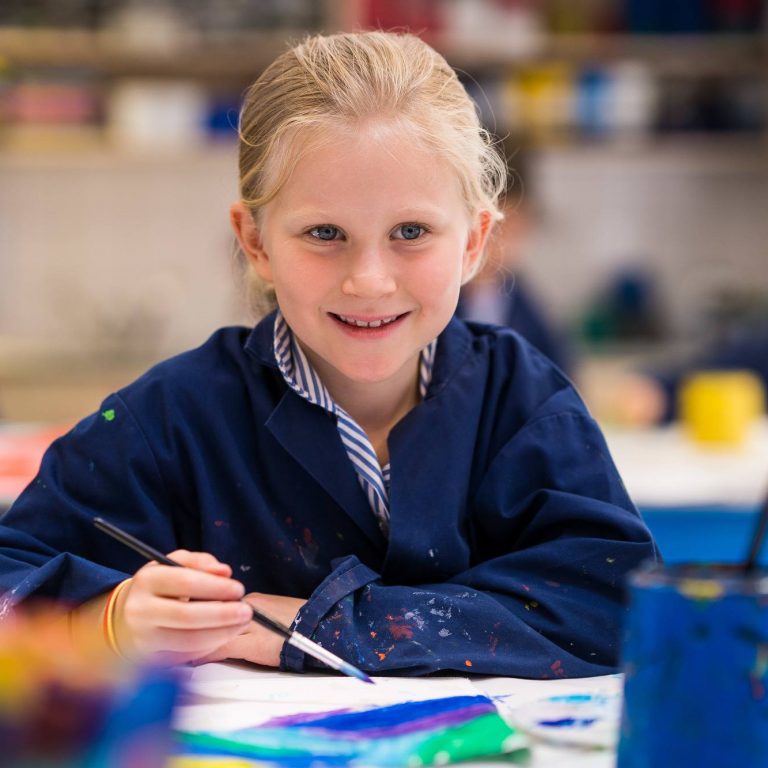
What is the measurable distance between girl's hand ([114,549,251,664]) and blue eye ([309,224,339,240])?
1.03 feet

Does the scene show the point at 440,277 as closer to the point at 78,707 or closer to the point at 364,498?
the point at 364,498

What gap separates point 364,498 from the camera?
1.05m

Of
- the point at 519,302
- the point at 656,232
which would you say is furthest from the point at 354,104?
the point at 656,232

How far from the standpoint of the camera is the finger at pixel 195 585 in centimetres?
76

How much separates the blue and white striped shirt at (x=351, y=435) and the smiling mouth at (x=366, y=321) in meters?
0.08

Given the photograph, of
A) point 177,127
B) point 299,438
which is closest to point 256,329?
point 299,438

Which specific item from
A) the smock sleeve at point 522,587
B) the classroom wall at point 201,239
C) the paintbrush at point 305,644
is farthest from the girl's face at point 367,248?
the classroom wall at point 201,239

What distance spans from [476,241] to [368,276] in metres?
0.21

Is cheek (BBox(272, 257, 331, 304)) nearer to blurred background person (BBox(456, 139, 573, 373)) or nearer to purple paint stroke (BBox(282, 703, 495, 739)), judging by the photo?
purple paint stroke (BBox(282, 703, 495, 739))

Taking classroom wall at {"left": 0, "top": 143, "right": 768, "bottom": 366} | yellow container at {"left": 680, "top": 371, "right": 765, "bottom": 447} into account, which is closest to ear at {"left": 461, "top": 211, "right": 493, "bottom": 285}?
yellow container at {"left": 680, "top": 371, "right": 765, "bottom": 447}

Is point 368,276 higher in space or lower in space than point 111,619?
higher

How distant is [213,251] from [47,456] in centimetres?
360

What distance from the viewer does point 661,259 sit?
15.4 feet

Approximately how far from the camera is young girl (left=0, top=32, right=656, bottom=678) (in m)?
0.94
